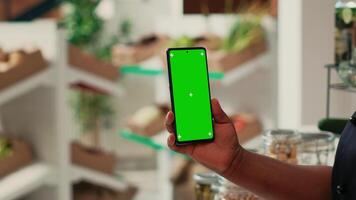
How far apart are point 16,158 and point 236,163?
101 inches

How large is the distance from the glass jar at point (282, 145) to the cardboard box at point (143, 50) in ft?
8.99

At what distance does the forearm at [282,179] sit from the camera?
63.1 inches

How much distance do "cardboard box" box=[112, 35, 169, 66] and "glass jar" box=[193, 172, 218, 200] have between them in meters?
2.72

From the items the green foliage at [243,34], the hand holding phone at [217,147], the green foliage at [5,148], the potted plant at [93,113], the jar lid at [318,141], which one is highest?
the hand holding phone at [217,147]

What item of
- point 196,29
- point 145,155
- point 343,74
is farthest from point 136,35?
point 343,74

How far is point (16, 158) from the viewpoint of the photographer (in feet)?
12.9

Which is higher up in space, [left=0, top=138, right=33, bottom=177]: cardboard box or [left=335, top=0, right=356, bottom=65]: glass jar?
[left=335, top=0, right=356, bottom=65]: glass jar

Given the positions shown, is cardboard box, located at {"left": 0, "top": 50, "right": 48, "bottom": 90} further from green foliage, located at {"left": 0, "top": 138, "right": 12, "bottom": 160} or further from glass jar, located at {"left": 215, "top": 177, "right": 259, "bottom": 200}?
glass jar, located at {"left": 215, "top": 177, "right": 259, "bottom": 200}

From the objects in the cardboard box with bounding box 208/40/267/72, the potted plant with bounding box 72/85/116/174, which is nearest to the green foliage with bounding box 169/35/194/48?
the cardboard box with bounding box 208/40/267/72

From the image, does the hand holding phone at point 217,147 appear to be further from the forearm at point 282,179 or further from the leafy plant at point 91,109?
the leafy plant at point 91,109

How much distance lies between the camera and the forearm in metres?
1.60

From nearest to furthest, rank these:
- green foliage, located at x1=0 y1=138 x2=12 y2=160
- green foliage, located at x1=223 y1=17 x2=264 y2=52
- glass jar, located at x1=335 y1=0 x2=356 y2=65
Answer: glass jar, located at x1=335 y1=0 x2=356 y2=65 → green foliage, located at x1=0 y1=138 x2=12 y2=160 → green foliage, located at x1=223 y1=17 x2=264 y2=52

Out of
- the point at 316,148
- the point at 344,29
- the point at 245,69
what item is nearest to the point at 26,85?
the point at 245,69

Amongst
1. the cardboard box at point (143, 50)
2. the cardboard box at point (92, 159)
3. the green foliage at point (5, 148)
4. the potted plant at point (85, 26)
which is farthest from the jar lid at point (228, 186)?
the potted plant at point (85, 26)
